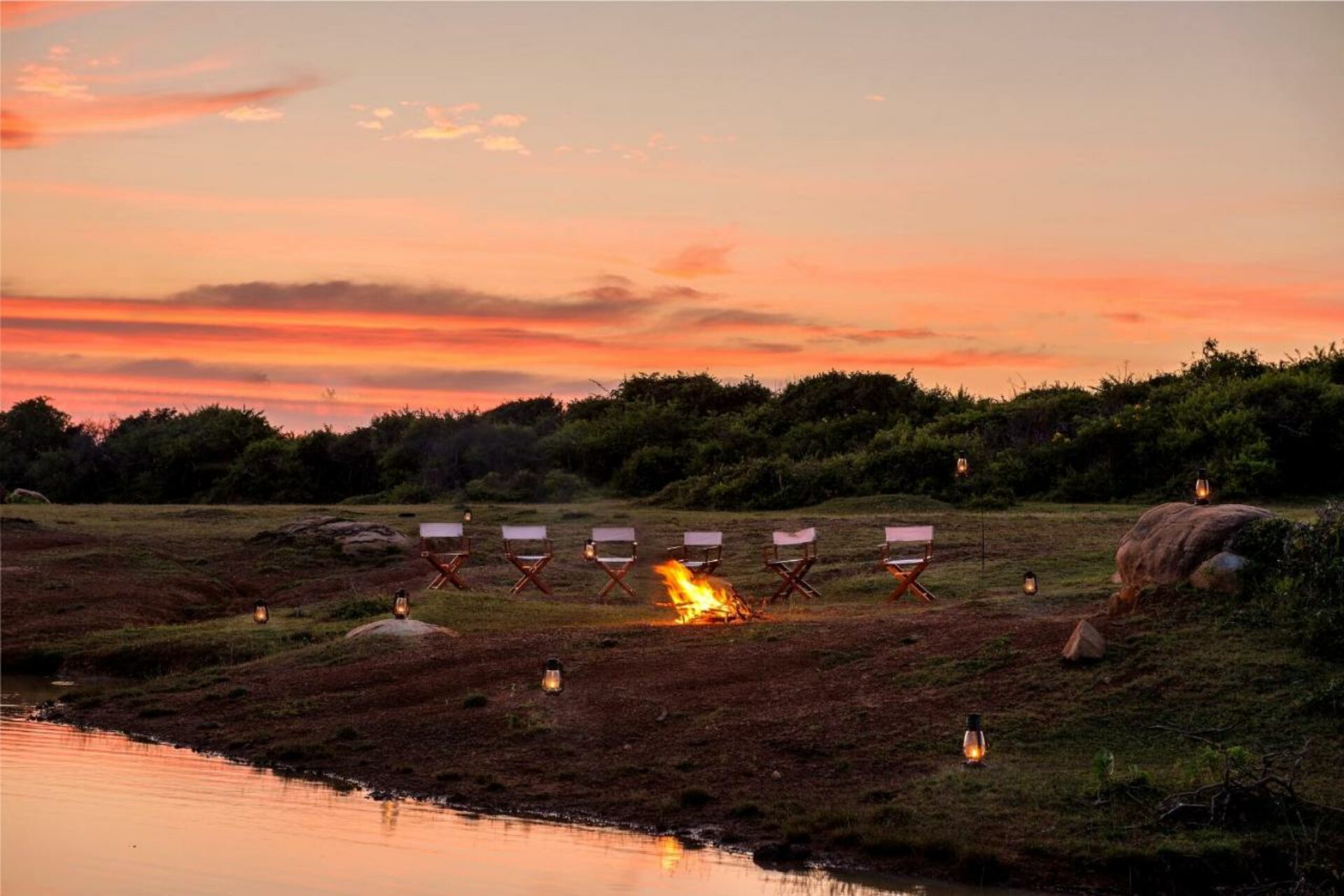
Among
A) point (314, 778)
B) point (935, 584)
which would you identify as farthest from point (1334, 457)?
point (314, 778)

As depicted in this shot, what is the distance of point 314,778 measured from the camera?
1630cm

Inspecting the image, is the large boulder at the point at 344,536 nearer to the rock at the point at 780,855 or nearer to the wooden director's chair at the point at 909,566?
the wooden director's chair at the point at 909,566

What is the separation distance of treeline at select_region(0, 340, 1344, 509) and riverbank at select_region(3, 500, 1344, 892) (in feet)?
38.8

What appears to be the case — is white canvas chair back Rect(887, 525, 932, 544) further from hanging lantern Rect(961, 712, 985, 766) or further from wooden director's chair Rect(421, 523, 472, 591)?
hanging lantern Rect(961, 712, 985, 766)

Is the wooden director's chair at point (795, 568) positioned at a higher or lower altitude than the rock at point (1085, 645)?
higher

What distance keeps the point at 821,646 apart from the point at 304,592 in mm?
13074

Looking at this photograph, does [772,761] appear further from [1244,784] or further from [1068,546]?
[1068,546]

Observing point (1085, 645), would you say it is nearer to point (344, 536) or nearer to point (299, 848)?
point (299, 848)

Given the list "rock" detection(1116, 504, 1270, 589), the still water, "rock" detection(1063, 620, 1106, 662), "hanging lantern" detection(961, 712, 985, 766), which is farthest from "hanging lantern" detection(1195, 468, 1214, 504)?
the still water

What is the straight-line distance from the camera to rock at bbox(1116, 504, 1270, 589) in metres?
17.6

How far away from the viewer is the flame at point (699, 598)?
72.3ft

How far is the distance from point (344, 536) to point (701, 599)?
41.7 feet

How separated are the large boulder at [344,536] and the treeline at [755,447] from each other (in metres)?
9.90

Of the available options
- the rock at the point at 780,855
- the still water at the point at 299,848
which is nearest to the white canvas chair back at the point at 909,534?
the still water at the point at 299,848
